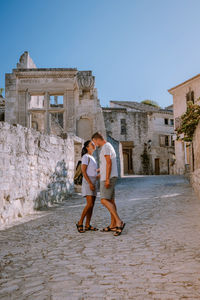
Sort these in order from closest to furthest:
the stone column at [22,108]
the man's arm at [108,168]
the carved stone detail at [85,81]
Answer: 1. the man's arm at [108,168]
2. the carved stone detail at [85,81]
3. the stone column at [22,108]

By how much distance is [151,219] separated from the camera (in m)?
5.14

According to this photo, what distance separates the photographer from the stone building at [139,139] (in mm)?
29188

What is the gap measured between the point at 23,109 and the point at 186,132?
9.05m

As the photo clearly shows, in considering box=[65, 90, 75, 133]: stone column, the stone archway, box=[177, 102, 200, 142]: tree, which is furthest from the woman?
box=[65, 90, 75, 133]: stone column

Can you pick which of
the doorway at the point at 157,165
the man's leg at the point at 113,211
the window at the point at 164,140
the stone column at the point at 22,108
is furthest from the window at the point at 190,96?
the man's leg at the point at 113,211

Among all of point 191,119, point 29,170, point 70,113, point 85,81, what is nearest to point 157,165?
point 70,113

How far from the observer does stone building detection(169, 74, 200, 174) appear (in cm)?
2167

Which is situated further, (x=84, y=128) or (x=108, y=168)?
(x=84, y=128)

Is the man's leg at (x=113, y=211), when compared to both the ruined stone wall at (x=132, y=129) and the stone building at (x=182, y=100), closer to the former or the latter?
the stone building at (x=182, y=100)

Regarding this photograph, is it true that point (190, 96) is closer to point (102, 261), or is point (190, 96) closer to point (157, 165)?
point (157, 165)

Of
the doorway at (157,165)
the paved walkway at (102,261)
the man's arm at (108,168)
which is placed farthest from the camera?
the doorway at (157,165)

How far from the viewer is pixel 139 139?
30.1 m

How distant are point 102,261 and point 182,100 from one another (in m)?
22.3

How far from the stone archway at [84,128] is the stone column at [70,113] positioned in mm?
320
